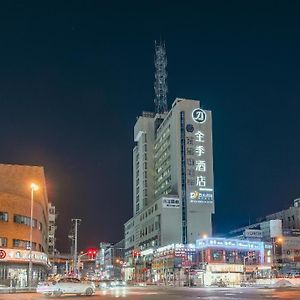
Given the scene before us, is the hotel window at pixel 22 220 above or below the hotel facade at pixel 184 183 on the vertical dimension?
below

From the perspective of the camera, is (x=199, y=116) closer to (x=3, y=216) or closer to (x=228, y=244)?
(x=228, y=244)

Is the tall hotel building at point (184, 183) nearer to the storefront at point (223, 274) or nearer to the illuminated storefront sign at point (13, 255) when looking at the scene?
the storefront at point (223, 274)

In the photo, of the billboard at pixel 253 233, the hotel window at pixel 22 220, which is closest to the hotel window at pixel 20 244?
the hotel window at pixel 22 220

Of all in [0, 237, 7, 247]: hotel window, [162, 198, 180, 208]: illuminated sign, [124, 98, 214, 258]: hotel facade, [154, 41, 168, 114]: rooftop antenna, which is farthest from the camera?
[154, 41, 168, 114]: rooftop antenna

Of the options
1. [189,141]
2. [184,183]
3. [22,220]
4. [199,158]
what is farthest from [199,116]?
[22,220]

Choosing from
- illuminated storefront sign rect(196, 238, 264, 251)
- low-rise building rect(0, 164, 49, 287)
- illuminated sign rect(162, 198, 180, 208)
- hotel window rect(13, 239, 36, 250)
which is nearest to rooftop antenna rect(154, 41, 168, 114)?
illuminated sign rect(162, 198, 180, 208)

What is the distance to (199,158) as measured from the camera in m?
162

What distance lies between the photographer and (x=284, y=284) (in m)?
80.5

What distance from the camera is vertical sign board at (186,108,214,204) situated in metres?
159

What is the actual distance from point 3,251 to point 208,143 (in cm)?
10207

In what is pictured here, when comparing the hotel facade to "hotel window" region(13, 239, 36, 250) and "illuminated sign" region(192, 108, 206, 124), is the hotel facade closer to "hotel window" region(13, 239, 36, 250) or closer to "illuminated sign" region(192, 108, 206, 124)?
"illuminated sign" region(192, 108, 206, 124)

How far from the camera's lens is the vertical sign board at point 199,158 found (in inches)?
6255

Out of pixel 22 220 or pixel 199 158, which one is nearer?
pixel 22 220

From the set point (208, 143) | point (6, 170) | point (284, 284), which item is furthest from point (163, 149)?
point (284, 284)
